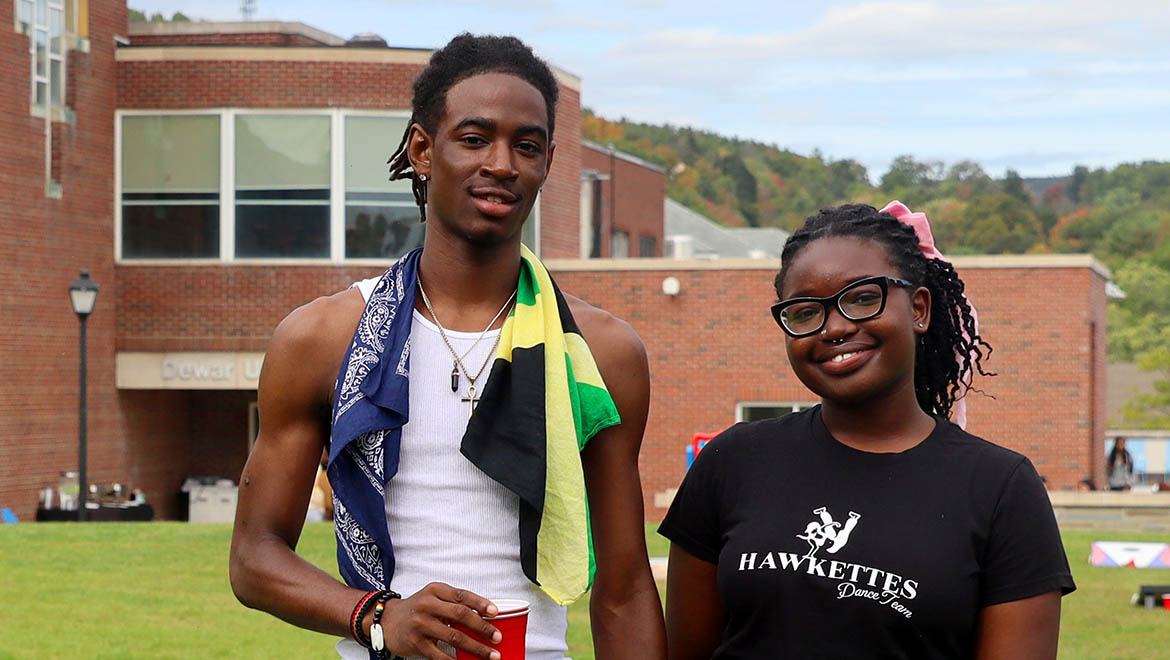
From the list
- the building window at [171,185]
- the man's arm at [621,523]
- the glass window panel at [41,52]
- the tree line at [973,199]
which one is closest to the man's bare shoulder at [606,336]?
the man's arm at [621,523]

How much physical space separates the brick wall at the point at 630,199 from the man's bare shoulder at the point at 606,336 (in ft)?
121

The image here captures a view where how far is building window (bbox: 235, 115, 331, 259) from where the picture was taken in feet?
84.8

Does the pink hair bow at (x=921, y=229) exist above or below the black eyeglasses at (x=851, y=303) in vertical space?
above

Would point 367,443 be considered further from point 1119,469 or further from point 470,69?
point 1119,469

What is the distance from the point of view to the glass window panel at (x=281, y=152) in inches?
1016

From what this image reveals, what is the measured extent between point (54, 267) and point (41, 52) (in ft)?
11.1

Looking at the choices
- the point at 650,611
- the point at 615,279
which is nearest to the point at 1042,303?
the point at 615,279

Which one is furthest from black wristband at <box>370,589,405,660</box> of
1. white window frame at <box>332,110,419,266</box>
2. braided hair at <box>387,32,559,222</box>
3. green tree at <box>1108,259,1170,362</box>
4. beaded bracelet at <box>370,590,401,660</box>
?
green tree at <box>1108,259,1170,362</box>

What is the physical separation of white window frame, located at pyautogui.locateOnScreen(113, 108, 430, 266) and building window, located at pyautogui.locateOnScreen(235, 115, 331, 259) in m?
0.08

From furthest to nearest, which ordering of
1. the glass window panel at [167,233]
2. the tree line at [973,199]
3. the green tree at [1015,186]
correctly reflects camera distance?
the green tree at [1015,186] < the tree line at [973,199] < the glass window panel at [167,233]

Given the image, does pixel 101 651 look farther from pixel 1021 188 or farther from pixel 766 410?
pixel 1021 188

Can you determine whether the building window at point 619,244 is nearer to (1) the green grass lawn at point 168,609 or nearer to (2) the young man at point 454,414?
(1) the green grass lawn at point 168,609

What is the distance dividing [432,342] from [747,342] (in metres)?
24.8

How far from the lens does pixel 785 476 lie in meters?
2.97
